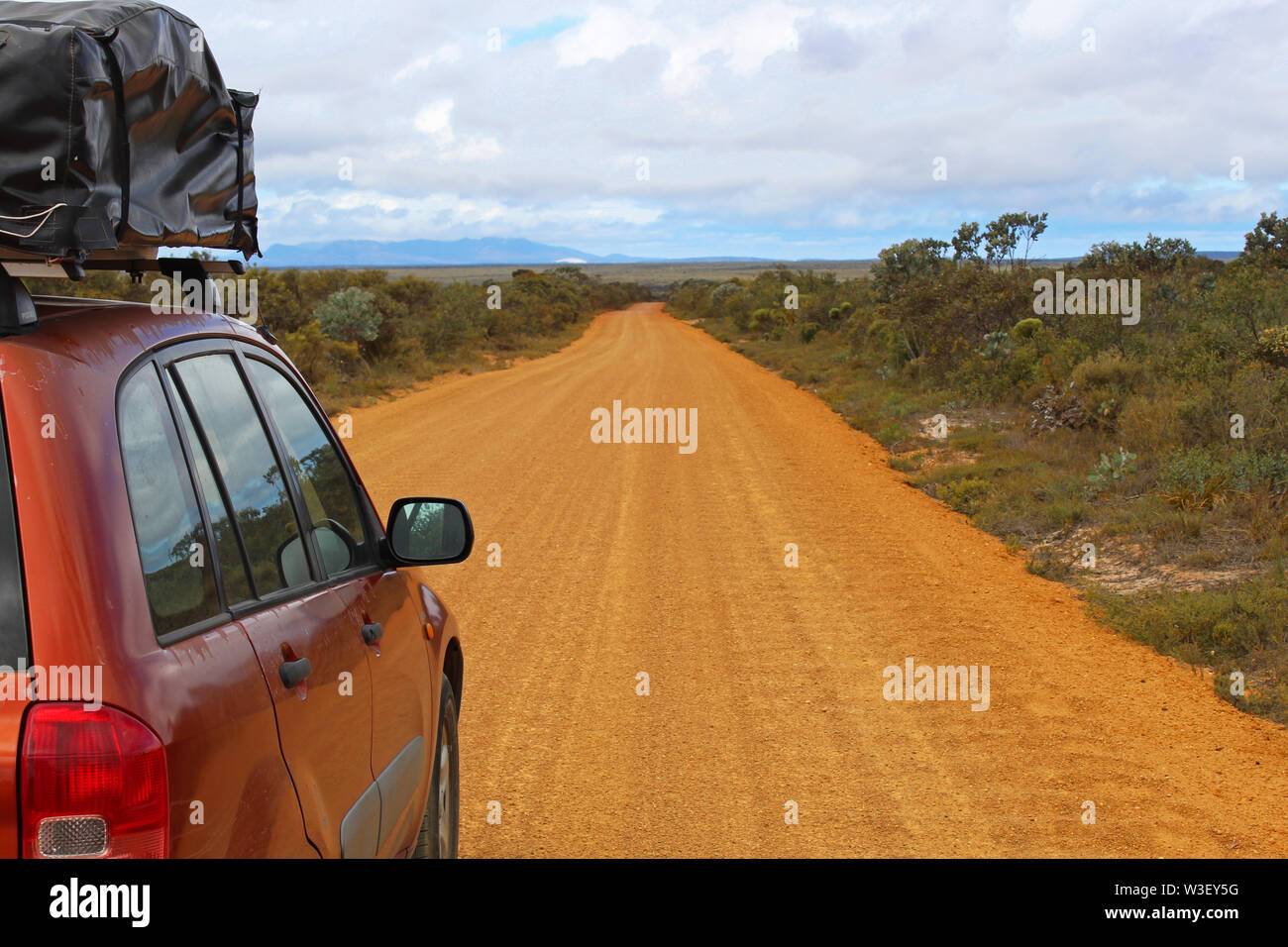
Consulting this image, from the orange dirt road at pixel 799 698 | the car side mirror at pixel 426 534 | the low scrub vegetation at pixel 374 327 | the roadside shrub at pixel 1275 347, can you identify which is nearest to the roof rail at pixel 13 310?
the car side mirror at pixel 426 534

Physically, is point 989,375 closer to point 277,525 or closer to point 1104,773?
point 1104,773

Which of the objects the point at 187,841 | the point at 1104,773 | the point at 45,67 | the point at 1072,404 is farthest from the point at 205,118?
the point at 1072,404

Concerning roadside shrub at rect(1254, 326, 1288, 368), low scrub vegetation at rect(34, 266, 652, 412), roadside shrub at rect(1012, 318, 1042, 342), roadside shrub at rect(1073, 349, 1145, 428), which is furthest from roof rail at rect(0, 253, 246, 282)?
roadside shrub at rect(1012, 318, 1042, 342)

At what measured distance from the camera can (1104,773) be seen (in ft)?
16.3

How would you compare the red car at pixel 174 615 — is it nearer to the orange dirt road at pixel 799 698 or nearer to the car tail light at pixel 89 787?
the car tail light at pixel 89 787

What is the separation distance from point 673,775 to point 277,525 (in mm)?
2803

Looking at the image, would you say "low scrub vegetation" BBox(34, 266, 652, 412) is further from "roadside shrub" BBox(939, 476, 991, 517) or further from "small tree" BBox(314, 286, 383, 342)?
"roadside shrub" BBox(939, 476, 991, 517)

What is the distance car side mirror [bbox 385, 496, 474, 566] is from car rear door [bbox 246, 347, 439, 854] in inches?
3.3

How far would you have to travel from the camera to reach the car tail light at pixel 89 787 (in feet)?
5.00

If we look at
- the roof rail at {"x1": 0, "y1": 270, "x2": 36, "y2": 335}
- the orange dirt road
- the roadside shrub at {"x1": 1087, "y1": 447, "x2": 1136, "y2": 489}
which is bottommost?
the orange dirt road

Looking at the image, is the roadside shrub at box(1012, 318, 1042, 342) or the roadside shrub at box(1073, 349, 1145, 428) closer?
the roadside shrub at box(1073, 349, 1145, 428)

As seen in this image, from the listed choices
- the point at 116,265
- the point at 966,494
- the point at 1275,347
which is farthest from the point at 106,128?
the point at 1275,347

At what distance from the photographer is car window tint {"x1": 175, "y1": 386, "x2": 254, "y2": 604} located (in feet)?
6.99

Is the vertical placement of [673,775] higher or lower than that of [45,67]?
lower
